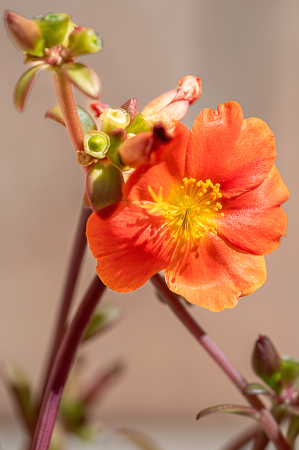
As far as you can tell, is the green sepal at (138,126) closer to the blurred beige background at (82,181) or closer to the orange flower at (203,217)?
the orange flower at (203,217)

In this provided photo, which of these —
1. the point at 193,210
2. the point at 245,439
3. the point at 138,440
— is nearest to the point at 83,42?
the point at 193,210

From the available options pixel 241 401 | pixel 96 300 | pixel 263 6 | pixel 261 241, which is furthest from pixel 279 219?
pixel 241 401

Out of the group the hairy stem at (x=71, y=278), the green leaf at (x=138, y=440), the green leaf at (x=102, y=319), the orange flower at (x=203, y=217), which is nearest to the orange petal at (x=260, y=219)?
the orange flower at (x=203, y=217)

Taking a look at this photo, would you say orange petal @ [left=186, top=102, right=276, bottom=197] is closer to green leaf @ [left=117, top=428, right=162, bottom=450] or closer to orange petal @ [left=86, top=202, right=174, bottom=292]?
orange petal @ [left=86, top=202, right=174, bottom=292]

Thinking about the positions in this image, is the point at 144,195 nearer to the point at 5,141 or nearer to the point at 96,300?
the point at 96,300

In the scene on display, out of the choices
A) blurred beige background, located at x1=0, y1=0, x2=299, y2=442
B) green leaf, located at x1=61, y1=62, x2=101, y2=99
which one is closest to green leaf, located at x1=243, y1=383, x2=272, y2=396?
green leaf, located at x1=61, y1=62, x2=101, y2=99

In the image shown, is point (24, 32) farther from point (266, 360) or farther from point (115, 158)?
point (266, 360)
